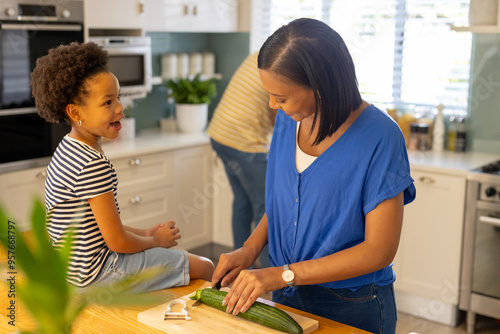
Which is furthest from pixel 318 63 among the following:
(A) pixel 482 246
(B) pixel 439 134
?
(B) pixel 439 134

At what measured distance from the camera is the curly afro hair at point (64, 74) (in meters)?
1.44

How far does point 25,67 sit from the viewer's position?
287cm

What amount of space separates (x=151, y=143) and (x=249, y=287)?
8.28ft

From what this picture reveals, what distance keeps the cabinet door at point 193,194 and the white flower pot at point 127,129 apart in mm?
343

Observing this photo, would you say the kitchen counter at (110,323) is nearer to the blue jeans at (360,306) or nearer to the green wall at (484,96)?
the blue jeans at (360,306)

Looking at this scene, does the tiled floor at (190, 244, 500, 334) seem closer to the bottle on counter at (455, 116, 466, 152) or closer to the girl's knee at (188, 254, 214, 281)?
the bottle on counter at (455, 116, 466, 152)

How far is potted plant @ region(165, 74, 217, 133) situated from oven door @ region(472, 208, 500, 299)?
1.98 metres

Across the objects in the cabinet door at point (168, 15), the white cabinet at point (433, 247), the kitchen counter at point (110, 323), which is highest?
the cabinet door at point (168, 15)

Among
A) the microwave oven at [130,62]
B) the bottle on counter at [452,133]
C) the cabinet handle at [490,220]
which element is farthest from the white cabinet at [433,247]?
the microwave oven at [130,62]

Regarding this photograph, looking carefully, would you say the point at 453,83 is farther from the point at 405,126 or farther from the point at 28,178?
the point at 28,178

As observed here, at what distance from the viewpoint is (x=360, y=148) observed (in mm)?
1325

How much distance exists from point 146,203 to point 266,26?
167 cm

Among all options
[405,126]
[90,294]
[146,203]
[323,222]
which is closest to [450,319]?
[405,126]

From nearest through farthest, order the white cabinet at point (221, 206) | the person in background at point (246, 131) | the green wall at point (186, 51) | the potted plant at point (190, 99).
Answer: the person in background at point (246, 131), the white cabinet at point (221, 206), the potted plant at point (190, 99), the green wall at point (186, 51)
